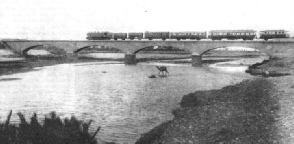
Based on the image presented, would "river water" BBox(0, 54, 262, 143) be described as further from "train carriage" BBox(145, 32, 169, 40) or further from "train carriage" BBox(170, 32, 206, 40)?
"train carriage" BBox(145, 32, 169, 40)

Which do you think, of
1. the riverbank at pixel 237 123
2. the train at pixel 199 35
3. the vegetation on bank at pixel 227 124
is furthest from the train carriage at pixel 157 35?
the vegetation on bank at pixel 227 124

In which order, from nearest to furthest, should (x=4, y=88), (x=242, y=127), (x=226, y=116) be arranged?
(x=242, y=127)
(x=226, y=116)
(x=4, y=88)

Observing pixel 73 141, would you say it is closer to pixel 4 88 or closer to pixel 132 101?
pixel 132 101

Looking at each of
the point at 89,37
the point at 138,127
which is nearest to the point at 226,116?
the point at 138,127

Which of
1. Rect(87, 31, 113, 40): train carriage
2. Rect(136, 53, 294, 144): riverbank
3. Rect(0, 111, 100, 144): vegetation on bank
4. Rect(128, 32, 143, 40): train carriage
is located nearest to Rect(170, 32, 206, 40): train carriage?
Rect(128, 32, 143, 40): train carriage

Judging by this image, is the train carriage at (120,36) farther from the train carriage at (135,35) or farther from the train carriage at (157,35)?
the train carriage at (157,35)

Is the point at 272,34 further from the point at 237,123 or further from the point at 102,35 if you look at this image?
the point at 237,123

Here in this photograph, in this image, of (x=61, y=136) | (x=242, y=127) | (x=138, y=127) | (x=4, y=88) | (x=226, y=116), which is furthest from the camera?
(x=4, y=88)
